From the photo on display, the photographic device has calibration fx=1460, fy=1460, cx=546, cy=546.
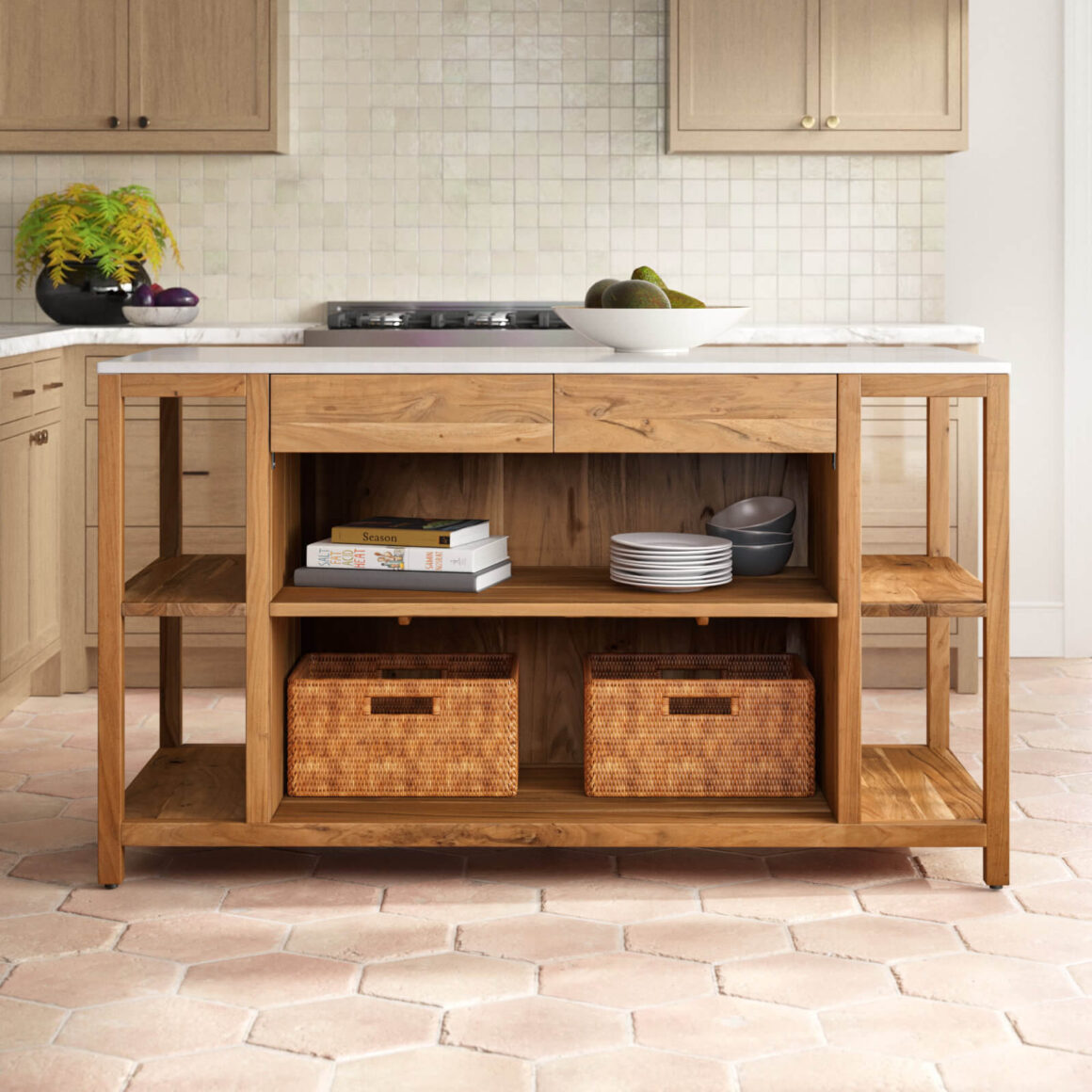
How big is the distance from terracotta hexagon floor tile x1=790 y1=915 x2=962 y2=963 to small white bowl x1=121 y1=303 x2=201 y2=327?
106 inches

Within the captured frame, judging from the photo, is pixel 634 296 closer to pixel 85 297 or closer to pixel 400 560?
pixel 400 560

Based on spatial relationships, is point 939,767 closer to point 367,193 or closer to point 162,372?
point 162,372

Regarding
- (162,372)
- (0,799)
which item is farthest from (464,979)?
(0,799)

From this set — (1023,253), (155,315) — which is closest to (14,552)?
(155,315)

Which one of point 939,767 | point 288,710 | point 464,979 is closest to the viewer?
point 464,979

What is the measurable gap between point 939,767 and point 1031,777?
20.7 inches

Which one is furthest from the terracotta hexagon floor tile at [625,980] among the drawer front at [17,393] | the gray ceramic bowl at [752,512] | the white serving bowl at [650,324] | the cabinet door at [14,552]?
the drawer front at [17,393]

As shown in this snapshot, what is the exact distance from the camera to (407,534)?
2670 millimetres

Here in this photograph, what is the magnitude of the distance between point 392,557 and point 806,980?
3.39 ft

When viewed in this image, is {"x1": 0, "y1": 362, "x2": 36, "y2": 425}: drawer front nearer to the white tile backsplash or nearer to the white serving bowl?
the white tile backsplash

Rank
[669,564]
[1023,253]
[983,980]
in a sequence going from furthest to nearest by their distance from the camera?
[1023,253]
[669,564]
[983,980]

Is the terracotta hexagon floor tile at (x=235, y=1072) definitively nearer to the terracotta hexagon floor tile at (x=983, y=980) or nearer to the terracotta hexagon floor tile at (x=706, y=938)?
the terracotta hexagon floor tile at (x=706, y=938)

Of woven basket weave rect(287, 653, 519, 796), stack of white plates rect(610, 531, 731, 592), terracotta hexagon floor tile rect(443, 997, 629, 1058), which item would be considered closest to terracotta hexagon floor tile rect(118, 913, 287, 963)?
woven basket weave rect(287, 653, 519, 796)

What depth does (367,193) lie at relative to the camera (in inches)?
184
